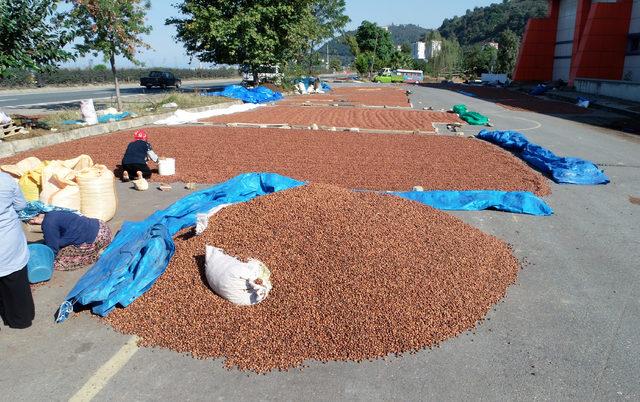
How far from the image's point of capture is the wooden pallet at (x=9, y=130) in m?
11.6

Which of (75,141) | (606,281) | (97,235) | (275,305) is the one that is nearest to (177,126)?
(75,141)

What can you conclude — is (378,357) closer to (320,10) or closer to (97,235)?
(97,235)

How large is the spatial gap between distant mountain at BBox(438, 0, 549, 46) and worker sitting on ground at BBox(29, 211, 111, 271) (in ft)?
414

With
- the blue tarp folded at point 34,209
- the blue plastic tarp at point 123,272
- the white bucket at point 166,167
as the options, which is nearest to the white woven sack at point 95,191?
the blue tarp folded at point 34,209

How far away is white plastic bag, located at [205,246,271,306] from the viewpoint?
160 inches

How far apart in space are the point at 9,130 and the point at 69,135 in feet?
5.03

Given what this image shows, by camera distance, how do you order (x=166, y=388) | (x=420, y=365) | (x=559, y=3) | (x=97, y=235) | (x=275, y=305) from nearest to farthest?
(x=166, y=388) < (x=420, y=365) < (x=275, y=305) < (x=97, y=235) < (x=559, y=3)

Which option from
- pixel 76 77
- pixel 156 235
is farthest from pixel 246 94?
pixel 76 77

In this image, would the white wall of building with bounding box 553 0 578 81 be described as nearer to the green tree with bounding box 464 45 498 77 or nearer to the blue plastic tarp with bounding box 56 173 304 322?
the green tree with bounding box 464 45 498 77

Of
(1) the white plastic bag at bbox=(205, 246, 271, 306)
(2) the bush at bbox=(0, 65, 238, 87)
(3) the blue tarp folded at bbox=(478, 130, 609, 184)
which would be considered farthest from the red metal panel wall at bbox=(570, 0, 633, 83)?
(2) the bush at bbox=(0, 65, 238, 87)

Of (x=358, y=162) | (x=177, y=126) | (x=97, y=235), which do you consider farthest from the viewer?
(x=177, y=126)

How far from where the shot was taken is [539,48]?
4388 cm

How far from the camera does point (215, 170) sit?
9.66 metres

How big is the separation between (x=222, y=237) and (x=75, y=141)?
33.2 feet
